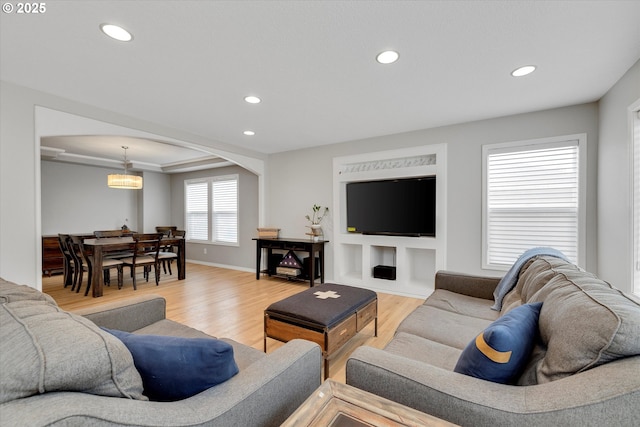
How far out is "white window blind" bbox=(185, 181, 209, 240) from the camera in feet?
22.4

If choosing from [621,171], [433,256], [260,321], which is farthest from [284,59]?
[433,256]

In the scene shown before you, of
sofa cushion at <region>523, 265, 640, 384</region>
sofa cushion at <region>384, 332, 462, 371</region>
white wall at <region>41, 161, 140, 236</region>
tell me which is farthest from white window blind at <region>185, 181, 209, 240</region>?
sofa cushion at <region>523, 265, 640, 384</region>

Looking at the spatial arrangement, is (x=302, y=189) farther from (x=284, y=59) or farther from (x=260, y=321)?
(x=284, y=59)

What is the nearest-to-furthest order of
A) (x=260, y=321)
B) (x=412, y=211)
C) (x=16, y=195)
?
(x=16, y=195), (x=260, y=321), (x=412, y=211)

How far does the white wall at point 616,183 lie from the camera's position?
7.43 ft

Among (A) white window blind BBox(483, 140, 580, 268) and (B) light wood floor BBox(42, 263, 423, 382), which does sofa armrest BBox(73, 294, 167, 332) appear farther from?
(A) white window blind BBox(483, 140, 580, 268)

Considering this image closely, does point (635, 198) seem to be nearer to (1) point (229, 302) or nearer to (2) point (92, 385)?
(2) point (92, 385)

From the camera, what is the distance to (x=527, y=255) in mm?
2199

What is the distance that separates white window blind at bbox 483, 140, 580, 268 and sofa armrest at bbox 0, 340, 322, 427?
10.6 ft

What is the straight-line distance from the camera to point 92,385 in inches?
26.5

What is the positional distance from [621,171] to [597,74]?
2.85ft

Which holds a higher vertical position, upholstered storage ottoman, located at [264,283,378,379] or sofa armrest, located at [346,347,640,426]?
sofa armrest, located at [346,347,640,426]

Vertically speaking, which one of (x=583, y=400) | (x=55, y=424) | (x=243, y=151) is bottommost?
(x=583, y=400)
